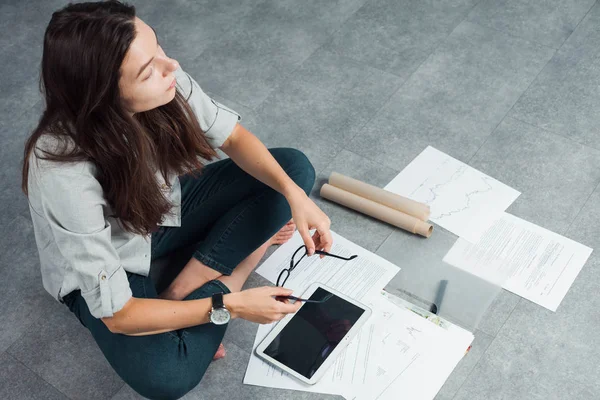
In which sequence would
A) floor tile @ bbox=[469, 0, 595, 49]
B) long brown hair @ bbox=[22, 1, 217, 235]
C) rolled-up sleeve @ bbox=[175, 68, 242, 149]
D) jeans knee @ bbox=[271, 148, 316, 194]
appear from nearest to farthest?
long brown hair @ bbox=[22, 1, 217, 235]
rolled-up sleeve @ bbox=[175, 68, 242, 149]
jeans knee @ bbox=[271, 148, 316, 194]
floor tile @ bbox=[469, 0, 595, 49]

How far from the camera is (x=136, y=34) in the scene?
4.06 feet

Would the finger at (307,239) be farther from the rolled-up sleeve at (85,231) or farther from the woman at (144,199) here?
the rolled-up sleeve at (85,231)

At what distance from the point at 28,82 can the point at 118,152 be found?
140 cm

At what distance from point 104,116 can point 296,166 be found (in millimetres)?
641

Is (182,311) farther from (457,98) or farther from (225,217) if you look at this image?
(457,98)

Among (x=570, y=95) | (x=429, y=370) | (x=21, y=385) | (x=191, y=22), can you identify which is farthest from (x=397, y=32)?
(x=21, y=385)

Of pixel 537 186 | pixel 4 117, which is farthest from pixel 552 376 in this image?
pixel 4 117

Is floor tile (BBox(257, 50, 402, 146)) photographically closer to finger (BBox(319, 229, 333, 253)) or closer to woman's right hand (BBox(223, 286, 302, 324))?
finger (BBox(319, 229, 333, 253))

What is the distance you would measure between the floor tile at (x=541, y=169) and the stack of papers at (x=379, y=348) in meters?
0.46

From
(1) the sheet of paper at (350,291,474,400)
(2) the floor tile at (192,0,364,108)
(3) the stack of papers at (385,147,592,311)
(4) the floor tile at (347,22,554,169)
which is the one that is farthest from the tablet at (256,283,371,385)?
(2) the floor tile at (192,0,364,108)

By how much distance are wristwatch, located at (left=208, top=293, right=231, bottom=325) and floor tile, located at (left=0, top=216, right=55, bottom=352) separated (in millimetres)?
588

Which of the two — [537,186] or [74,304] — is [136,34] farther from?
[537,186]

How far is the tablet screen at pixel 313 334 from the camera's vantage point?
1.68 metres

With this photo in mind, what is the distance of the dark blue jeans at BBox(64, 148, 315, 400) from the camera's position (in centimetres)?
153
